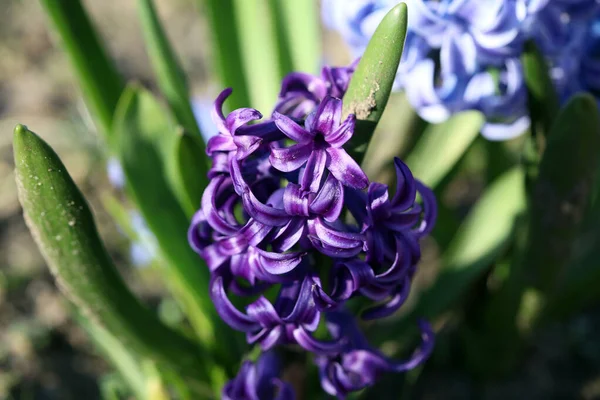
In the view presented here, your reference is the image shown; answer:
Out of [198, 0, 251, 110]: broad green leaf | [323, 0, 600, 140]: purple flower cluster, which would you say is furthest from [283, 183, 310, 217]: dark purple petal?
[198, 0, 251, 110]: broad green leaf

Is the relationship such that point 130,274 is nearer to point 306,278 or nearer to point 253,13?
point 253,13

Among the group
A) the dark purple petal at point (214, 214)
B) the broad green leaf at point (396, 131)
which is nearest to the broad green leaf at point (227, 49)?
the broad green leaf at point (396, 131)

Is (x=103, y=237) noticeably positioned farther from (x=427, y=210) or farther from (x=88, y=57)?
(x=427, y=210)

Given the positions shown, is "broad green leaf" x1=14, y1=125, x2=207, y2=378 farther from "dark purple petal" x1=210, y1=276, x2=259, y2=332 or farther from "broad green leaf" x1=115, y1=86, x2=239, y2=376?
"dark purple petal" x1=210, y1=276, x2=259, y2=332

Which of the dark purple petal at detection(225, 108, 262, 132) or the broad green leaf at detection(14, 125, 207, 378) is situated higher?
the dark purple petal at detection(225, 108, 262, 132)

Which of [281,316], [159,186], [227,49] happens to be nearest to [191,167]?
[159,186]

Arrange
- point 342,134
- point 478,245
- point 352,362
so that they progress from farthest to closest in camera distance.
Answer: point 478,245 → point 352,362 → point 342,134

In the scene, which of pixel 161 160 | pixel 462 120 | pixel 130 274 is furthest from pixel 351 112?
pixel 130 274
